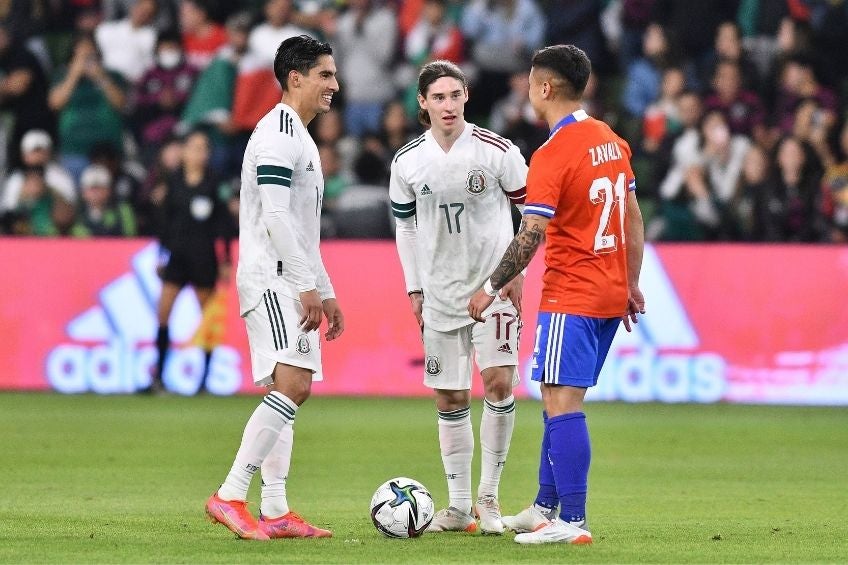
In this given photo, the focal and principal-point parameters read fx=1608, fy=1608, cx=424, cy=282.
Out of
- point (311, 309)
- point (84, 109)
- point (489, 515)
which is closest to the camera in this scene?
point (311, 309)

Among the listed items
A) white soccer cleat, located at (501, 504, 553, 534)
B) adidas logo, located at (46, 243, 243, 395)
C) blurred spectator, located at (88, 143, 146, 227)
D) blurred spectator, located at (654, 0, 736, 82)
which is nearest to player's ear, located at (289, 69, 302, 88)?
white soccer cleat, located at (501, 504, 553, 534)

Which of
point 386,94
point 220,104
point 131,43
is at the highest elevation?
point 131,43

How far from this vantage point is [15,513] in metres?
8.20

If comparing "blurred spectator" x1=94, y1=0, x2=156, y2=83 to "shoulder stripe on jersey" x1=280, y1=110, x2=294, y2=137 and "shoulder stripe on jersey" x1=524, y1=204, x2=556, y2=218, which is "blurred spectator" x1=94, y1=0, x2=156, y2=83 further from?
"shoulder stripe on jersey" x1=524, y1=204, x2=556, y2=218

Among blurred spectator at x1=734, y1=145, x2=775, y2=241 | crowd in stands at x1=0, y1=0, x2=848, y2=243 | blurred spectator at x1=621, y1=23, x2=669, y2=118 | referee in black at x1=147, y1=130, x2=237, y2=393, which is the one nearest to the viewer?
referee in black at x1=147, y1=130, x2=237, y2=393

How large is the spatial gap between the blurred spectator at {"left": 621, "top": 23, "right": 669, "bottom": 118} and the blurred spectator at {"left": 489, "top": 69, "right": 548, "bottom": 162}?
1.27 meters

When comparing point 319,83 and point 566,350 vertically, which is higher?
point 319,83

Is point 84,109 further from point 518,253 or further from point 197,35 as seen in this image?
point 518,253

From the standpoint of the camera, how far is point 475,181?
8.08 m

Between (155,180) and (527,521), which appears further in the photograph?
(155,180)

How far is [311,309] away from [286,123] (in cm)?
89

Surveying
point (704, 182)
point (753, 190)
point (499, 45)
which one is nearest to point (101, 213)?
point (499, 45)

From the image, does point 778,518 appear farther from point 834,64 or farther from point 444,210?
point 834,64

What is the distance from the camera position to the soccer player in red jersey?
23.7 feet
